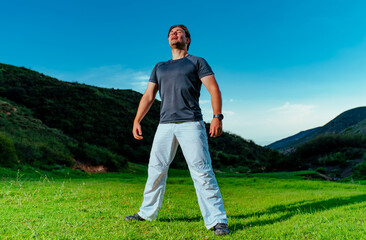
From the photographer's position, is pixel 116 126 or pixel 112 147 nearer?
pixel 112 147

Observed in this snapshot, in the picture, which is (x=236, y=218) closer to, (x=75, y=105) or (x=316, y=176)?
(x=316, y=176)

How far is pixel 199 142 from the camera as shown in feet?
12.4

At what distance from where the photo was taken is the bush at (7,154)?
1493 cm

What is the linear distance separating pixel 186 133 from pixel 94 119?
32155mm

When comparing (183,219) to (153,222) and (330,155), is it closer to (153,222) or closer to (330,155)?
(153,222)

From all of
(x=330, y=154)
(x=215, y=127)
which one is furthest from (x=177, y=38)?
(x=330, y=154)

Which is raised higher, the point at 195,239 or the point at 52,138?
the point at 52,138

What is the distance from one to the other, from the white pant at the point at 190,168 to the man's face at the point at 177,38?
125cm

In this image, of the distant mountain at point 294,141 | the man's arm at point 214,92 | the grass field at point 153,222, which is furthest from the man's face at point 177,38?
the distant mountain at point 294,141

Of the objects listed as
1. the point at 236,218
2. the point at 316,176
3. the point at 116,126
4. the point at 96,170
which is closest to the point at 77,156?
the point at 96,170

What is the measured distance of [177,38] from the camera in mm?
4320

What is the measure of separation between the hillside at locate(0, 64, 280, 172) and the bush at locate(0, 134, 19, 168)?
16.6ft

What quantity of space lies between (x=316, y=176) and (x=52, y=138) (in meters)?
19.0

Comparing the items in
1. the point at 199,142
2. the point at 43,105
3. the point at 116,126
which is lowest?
the point at 199,142
